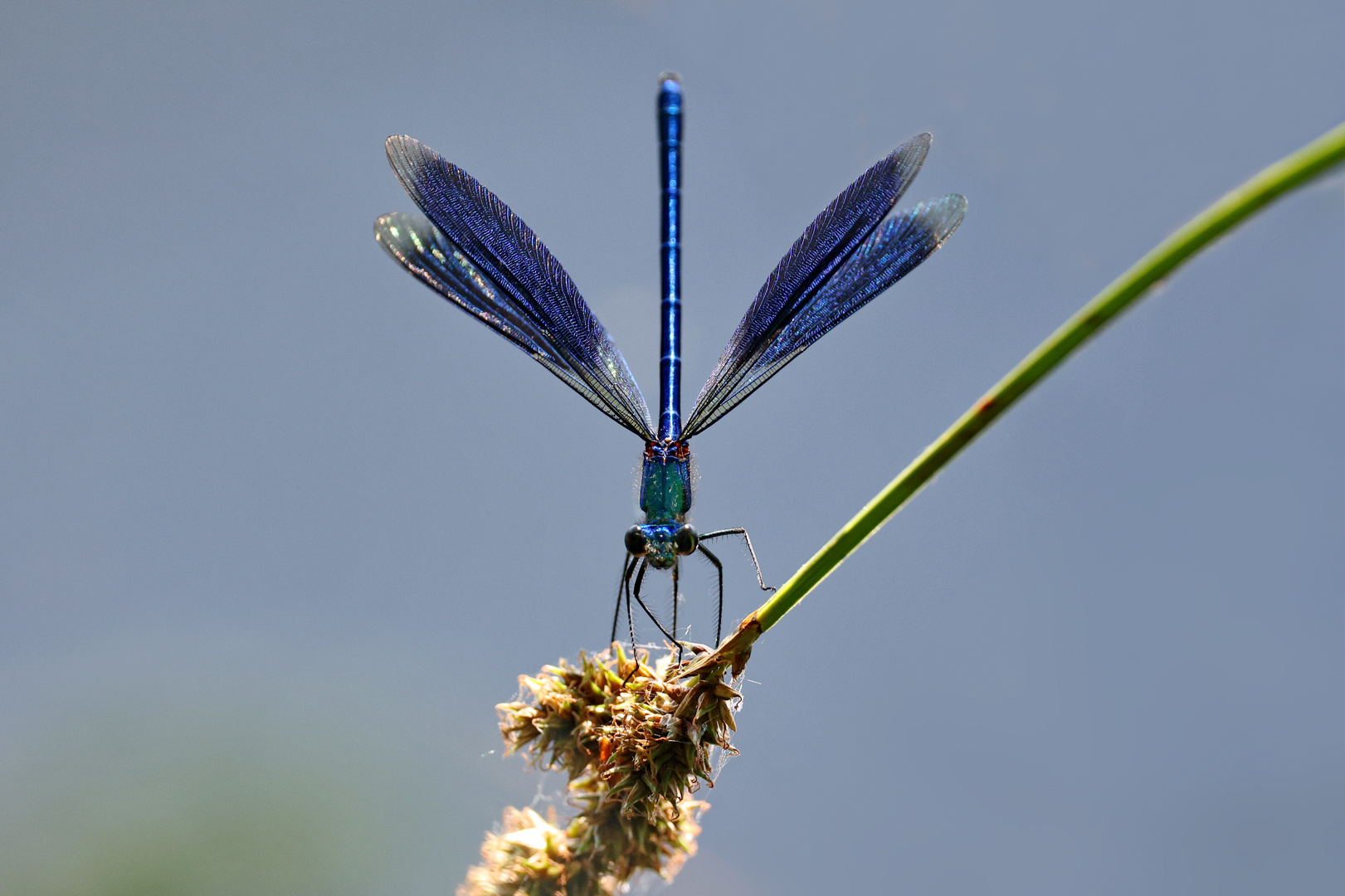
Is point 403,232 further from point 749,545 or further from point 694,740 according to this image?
point 694,740

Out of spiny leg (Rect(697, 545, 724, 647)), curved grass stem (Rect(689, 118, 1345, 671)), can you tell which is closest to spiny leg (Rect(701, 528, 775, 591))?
spiny leg (Rect(697, 545, 724, 647))

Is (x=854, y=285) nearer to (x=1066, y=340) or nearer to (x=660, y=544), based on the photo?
(x=660, y=544)

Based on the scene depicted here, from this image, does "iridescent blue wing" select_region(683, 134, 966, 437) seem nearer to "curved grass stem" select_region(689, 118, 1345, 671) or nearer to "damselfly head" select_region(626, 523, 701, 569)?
"damselfly head" select_region(626, 523, 701, 569)

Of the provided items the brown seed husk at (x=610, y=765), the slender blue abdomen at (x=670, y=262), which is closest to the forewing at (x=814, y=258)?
the slender blue abdomen at (x=670, y=262)

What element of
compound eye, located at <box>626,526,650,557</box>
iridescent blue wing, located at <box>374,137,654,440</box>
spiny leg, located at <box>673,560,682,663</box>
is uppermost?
iridescent blue wing, located at <box>374,137,654,440</box>

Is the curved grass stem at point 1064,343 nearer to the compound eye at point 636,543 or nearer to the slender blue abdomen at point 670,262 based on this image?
the compound eye at point 636,543

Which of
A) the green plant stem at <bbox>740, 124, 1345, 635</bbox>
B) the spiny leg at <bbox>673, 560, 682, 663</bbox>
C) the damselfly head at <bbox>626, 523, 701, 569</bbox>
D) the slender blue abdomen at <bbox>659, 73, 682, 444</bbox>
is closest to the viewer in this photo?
the green plant stem at <bbox>740, 124, 1345, 635</bbox>

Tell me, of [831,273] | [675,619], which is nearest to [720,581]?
[675,619]
